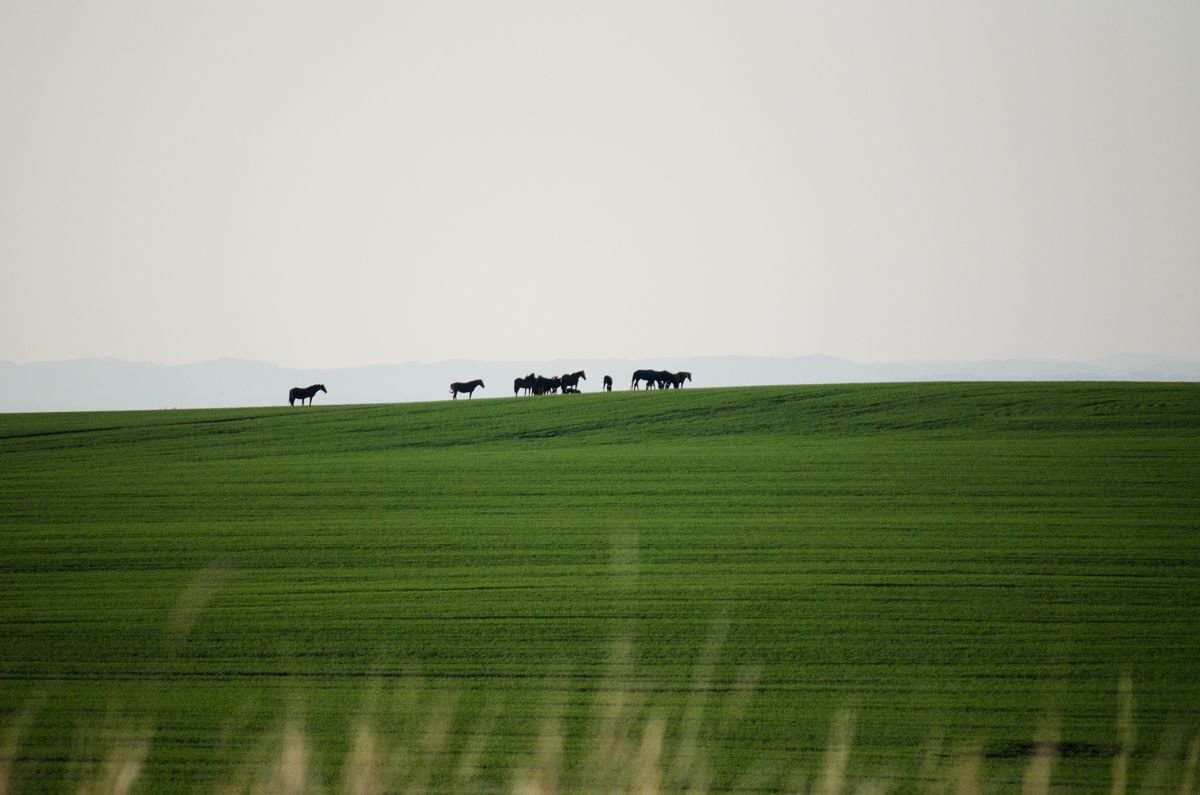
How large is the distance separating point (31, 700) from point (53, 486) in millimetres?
13671

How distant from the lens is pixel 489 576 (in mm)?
15758

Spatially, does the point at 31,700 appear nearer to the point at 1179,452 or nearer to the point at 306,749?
the point at 306,749

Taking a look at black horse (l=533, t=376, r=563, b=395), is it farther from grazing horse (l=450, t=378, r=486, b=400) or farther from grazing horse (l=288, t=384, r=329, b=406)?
grazing horse (l=288, t=384, r=329, b=406)

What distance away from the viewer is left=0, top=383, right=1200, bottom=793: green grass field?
9.79 meters

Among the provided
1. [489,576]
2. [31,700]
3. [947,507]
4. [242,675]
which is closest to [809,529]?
[947,507]

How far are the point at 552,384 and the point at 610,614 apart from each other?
23.6 m

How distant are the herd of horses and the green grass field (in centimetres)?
996

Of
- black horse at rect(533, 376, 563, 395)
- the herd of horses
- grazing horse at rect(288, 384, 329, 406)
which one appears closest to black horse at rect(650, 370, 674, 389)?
the herd of horses

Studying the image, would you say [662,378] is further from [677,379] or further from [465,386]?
[465,386]

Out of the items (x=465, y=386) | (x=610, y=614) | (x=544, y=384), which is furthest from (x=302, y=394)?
(x=610, y=614)

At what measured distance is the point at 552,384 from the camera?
122 ft

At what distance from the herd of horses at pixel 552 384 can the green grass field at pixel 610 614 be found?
9963mm

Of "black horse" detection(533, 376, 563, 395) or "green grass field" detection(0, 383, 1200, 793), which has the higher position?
"black horse" detection(533, 376, 563, 395)

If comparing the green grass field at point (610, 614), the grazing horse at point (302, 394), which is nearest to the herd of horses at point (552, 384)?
the grazing horse at point (302, 394)
